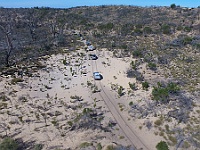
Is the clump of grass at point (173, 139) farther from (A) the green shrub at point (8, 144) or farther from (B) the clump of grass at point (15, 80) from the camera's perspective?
(B) the clump of grass at point (15, 80)

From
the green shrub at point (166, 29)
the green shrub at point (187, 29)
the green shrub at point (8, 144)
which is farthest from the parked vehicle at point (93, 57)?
the green shrub at point (187, 29)

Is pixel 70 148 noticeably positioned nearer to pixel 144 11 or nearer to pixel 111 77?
pixel 111 77

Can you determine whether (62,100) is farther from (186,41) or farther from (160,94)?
(186,41)

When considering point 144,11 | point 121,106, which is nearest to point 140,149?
point 121,106

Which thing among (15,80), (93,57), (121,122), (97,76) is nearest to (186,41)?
(93,57)

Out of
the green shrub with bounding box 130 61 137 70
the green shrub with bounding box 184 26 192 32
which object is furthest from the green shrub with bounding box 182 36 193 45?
the green shrub with bounding box 130 61 137 70

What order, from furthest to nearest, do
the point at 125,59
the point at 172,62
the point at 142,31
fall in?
the point at 142,31
the point at 125,59
the point at 172,62

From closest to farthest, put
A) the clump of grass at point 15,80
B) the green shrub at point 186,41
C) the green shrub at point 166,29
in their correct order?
1. the clump of grass at point 15,80
2. the green shrub at point 186,41
3. the green shrub at point 166,29
